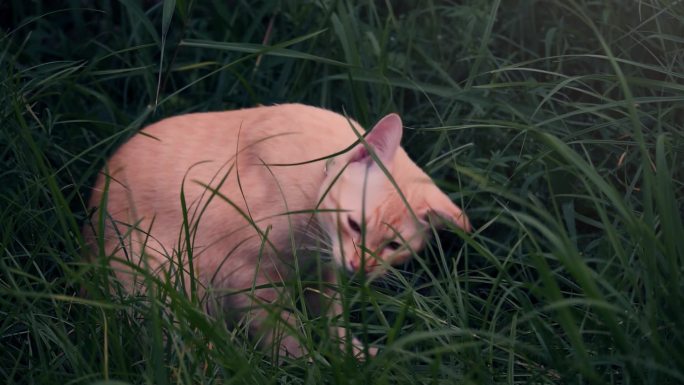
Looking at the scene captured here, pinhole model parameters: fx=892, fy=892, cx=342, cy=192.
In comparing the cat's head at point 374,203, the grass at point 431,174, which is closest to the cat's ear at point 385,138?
the cat's head at point 374,203

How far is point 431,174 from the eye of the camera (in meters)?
3.07

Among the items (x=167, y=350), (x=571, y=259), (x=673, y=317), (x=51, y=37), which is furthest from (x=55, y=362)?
(x=51, y=37)

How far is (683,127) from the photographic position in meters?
2.34

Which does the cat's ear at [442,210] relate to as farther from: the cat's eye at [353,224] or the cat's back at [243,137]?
the cat's back at [243,137]

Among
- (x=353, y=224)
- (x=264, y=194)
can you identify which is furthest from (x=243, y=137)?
(x=353, y=224)

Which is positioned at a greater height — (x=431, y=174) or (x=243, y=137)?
(x=243, y=137)

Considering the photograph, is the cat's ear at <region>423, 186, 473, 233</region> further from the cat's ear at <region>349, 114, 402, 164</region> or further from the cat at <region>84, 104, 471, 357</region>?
the cat's ear at <region>349, 114, 402, 164</region>

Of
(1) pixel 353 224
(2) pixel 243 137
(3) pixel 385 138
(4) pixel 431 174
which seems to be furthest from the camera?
(4) pixel 431 174

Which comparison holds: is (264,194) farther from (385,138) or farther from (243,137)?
(385,138)

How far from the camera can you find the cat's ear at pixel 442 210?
7.67 ft

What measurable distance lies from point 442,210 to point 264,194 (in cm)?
54

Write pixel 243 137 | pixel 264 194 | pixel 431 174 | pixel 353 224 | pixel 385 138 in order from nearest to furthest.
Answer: pixel 385 138, pixel 353 224, pixel 264 194, pixel 243 137, pixel 431 174

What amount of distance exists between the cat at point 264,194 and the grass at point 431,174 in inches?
4.6

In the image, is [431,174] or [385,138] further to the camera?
[431,174]
